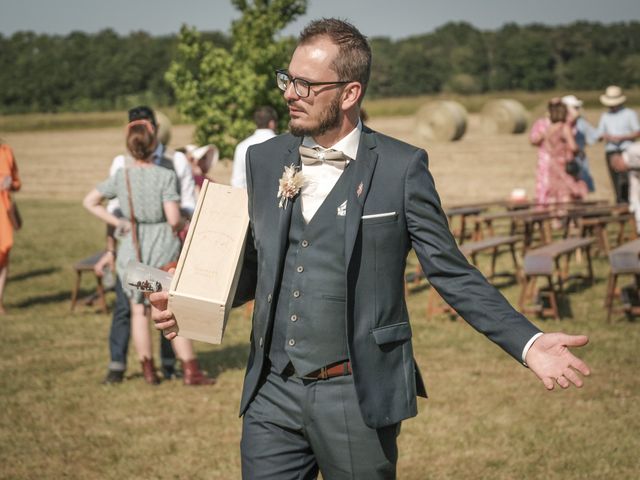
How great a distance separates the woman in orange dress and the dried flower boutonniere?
8.92 meters

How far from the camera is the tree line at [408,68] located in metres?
83.2

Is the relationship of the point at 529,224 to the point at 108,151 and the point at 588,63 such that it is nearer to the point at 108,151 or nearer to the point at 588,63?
the point at 108,151

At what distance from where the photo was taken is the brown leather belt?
3.41m

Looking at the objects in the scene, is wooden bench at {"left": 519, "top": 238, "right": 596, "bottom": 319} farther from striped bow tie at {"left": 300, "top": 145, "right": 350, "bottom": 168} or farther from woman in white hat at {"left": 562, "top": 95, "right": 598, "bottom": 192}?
striped bow tie at {"left": 300, "top": 145, "right": 350, "bottom": 168}

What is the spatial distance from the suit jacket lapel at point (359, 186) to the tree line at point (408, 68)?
76.7 m

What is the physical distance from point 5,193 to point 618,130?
10311mm

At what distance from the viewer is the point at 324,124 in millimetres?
3455

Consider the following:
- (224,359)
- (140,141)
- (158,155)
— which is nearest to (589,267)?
(224,359)

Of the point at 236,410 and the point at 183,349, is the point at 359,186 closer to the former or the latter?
the point at 236,410

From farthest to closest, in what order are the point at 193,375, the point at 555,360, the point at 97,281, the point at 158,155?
the point at 97,281, the point at 193,375, the point at 158,155, the point at 555,360

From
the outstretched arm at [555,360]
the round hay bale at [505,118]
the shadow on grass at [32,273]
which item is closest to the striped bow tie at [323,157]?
the outstretched arm at [555,360]

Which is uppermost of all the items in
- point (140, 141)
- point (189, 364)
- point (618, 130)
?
point (140, 141)

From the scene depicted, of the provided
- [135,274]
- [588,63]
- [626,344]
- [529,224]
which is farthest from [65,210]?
[588,63]

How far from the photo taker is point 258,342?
354 cm
